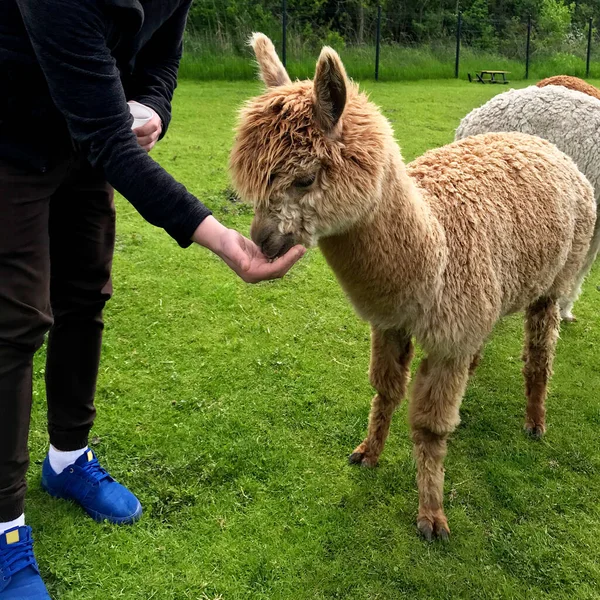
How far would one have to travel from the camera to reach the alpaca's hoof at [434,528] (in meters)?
2.18

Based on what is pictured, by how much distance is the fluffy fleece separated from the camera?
326cm

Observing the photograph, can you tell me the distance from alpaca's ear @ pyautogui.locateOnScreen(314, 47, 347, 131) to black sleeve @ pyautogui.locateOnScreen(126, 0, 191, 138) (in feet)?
1.83

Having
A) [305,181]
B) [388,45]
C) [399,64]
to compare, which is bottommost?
[399,64]

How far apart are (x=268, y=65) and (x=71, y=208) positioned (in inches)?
30.2

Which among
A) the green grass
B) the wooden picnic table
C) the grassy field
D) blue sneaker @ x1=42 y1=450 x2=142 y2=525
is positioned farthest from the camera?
the wooden picnic table

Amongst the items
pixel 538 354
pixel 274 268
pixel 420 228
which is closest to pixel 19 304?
pixel 274 268

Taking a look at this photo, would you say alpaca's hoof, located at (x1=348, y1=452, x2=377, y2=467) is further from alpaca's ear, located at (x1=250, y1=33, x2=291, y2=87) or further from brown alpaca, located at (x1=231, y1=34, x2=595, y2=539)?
alpaca's ear, located at (x1=250, y1=33, x2=291, y2=87)

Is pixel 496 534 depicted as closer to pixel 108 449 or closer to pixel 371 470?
pixel 371 470

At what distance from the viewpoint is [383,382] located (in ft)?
8.04

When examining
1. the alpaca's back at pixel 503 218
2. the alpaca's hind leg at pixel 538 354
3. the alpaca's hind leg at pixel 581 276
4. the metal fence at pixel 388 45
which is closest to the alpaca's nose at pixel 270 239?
the alpaca's back at pixel 503 218

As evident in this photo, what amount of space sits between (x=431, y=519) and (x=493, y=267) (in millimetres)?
980

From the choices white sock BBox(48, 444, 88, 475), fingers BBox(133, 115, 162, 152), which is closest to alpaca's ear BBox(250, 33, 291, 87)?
fingers BBox(133, 115, 162, 152)

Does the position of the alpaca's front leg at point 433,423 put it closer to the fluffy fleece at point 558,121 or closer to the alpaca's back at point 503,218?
the alpaca's back at point 503,218

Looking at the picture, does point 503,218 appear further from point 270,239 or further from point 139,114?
point 139,114
